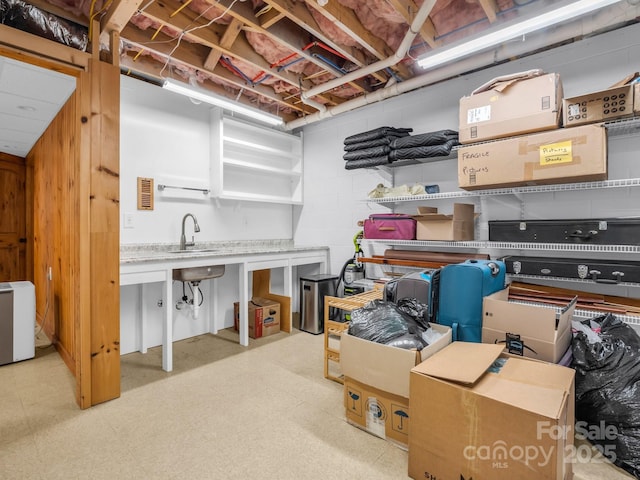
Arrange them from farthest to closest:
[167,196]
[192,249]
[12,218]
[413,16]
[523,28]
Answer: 1. [12,218]
2. [192,249]
3. [167,196]
4. [413,16]
5. [523,28]

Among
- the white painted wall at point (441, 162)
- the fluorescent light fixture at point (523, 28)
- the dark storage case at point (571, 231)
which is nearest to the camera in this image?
the fluorescent light fixture at point (523, 28)

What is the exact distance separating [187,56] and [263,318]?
2682 mm

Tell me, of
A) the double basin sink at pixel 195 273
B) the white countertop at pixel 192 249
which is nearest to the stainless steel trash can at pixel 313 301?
the white countertop at pixel 192 249

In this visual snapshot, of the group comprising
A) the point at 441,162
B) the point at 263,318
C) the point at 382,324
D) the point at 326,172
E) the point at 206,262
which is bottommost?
the point at 263,318

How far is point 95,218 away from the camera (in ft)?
7.30

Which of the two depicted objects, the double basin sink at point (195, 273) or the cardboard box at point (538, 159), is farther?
the double basin sink at point (195, 273)

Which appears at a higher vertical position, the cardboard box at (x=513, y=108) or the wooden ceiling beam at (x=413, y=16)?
the wooden ceiling beam at (x=413, y=16)

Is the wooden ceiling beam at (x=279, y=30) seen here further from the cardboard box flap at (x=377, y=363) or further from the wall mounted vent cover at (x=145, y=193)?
the cardboard box flap at (x=377, y=363)

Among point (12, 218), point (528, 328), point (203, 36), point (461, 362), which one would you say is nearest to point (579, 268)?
point (528, 328)

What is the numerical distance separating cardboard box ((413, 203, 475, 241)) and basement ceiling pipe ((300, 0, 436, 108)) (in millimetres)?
1298

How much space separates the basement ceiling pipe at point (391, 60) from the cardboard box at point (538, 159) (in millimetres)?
916

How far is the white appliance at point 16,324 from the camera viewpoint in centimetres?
292

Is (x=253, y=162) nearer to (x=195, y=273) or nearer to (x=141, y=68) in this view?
(x=141, y=68)

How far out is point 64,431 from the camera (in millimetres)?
1988
